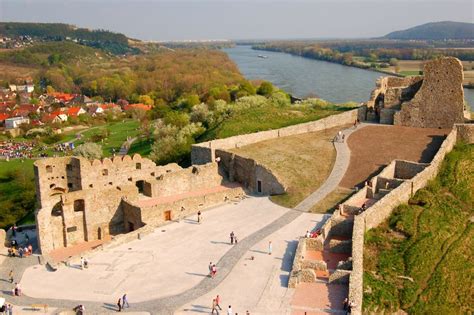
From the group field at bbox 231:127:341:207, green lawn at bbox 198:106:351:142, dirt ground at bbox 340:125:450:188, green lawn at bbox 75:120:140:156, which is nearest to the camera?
field at bbox 231:127:341:207

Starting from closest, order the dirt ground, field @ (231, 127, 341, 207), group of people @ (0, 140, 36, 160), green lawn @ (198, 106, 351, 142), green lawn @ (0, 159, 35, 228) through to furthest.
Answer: field @ (231, 127, 341, 207), the dirt ground, green lawn @ (0, 159, 35, 228), green lawn @ (198, 106, 351, 142), group of people @ (0, 140, 36, 160)

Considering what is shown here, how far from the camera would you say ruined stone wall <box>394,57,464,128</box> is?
38.9m

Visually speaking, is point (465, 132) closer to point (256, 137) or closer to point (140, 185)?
point (256, 137)

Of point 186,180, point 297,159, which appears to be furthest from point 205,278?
point 297,159

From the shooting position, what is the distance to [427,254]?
23656mm

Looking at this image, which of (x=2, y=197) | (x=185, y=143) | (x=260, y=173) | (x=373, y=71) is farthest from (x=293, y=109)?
(x=373, y=71)

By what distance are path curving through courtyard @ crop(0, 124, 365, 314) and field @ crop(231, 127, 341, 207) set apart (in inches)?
27.3

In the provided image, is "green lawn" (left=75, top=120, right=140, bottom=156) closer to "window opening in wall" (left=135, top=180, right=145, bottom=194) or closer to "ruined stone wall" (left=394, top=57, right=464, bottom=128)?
"window opening in wall" (left=135, top=180, right=145, bottom=194)

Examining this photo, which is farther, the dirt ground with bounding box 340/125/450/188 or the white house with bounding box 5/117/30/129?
the white house with bounding box 5/117/30/129

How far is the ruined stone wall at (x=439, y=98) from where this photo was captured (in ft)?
128

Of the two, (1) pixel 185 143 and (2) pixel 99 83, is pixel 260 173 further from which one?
(2) pixel 99 83

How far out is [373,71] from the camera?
511ft

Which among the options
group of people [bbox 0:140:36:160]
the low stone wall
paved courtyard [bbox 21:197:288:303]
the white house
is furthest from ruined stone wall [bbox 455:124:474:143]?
the white house

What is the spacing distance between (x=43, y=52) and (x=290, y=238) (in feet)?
633
